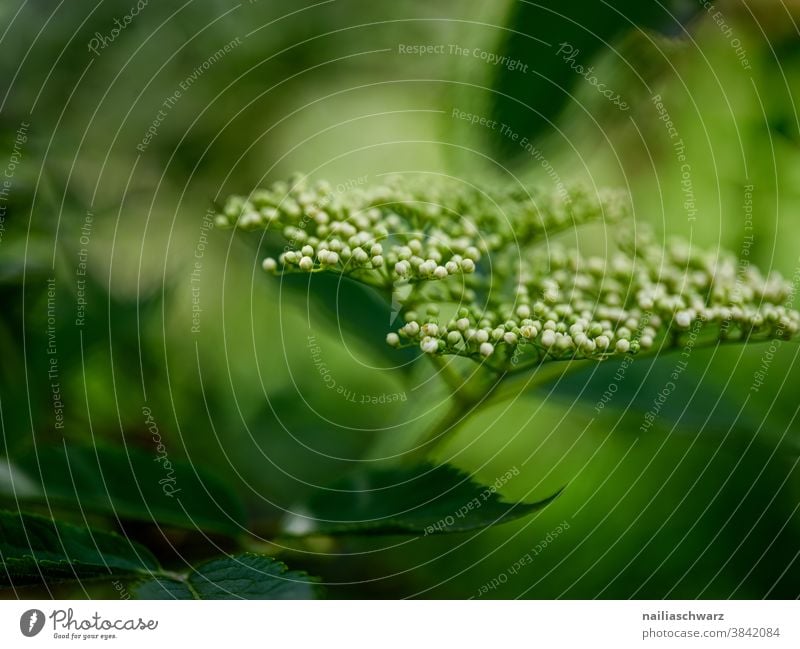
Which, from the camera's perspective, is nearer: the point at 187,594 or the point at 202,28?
the point at 187,594

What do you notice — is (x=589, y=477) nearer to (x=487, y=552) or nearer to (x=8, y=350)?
(x=487, y=552)

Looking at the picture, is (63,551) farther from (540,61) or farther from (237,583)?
(540,61)

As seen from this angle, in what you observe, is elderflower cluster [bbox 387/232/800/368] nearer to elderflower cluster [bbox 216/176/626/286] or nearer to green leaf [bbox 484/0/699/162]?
elderflower cluster [bbox 216/176/626/286]

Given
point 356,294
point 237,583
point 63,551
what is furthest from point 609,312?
point 63,551
